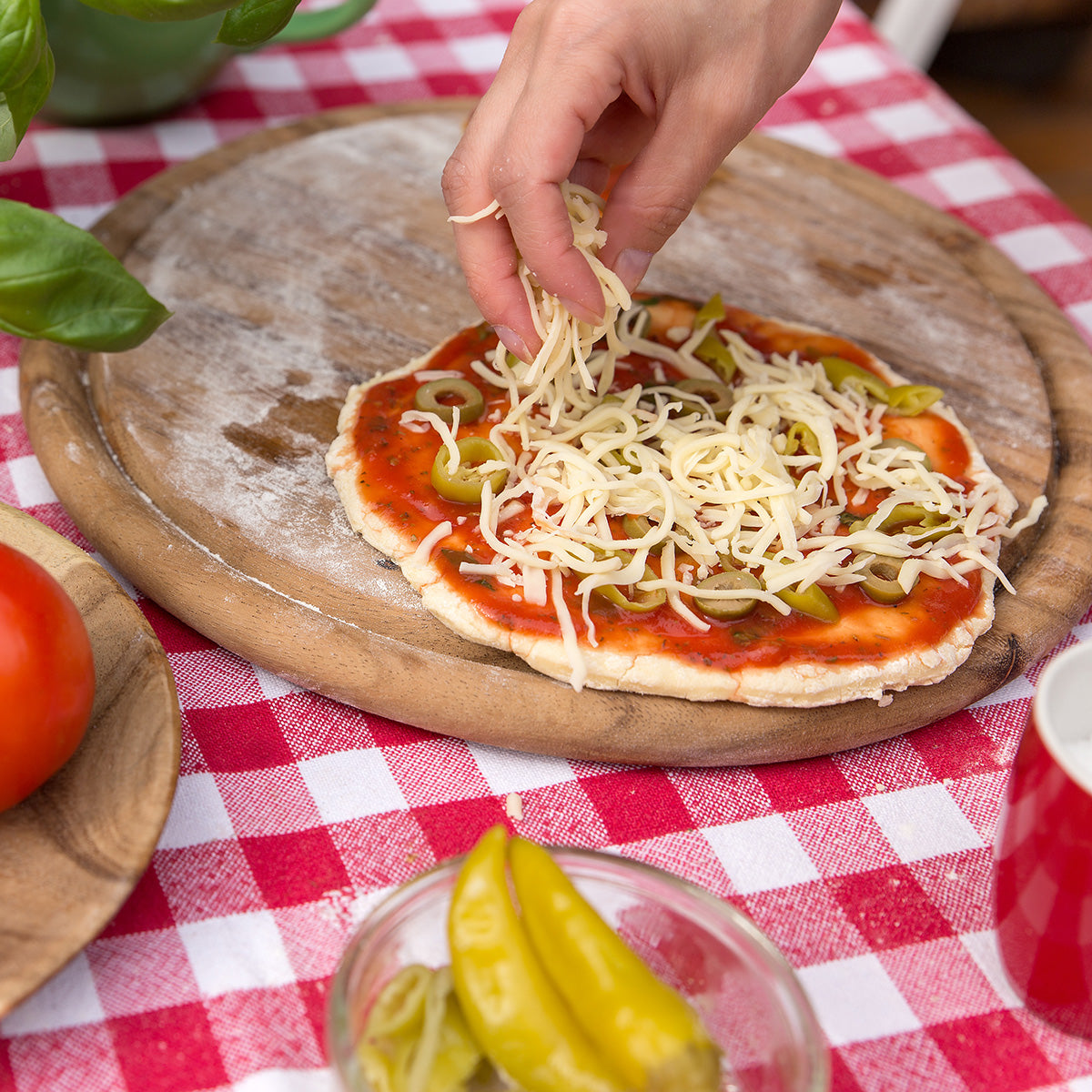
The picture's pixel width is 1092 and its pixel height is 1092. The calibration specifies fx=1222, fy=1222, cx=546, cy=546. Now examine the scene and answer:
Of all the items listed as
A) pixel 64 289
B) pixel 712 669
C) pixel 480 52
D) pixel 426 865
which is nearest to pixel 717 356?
pixel 712 669

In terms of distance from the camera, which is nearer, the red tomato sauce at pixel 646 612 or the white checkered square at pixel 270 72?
the red tomato sauce at pixel 646 612

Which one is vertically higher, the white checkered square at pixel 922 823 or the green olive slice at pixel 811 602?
the green olive slice at pixel 811 602

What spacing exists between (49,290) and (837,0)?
1.61 meters

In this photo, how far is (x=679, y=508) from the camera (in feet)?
→ 8.08

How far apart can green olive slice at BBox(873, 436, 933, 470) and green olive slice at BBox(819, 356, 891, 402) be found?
0.16 metres

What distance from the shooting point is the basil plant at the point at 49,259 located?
6.07 ft

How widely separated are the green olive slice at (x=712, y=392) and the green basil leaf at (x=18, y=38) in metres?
1.52

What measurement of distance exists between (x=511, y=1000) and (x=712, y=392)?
1697 mm

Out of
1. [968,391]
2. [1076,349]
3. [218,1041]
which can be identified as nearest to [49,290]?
[218,1041]

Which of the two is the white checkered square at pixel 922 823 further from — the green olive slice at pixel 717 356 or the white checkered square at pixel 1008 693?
the green olive slice at pixel 717 356

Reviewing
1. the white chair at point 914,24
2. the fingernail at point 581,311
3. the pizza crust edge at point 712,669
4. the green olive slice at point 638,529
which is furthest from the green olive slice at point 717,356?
the white chair at point 914,24

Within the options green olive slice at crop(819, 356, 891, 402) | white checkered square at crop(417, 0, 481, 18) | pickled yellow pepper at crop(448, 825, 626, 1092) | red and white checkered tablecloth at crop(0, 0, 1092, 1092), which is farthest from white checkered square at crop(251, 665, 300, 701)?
white checkered square at crop(417, 0, 481, 18)

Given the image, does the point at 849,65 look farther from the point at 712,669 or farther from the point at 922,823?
the point at 922,823

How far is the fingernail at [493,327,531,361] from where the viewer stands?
2.62 metres
